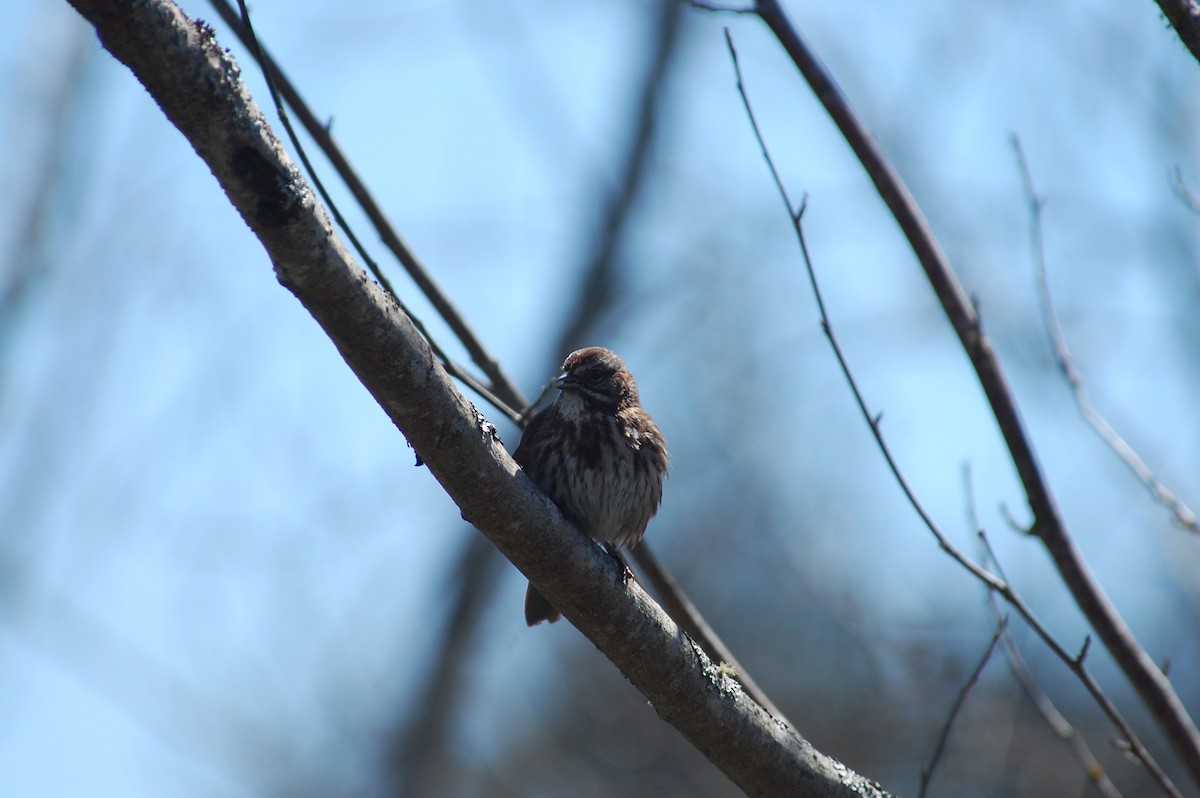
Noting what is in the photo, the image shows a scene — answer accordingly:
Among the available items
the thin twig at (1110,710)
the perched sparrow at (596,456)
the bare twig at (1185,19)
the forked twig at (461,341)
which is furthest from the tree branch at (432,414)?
the bare twig at (1185,19)

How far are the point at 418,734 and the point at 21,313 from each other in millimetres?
5374

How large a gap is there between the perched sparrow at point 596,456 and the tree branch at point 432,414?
4.06 feet

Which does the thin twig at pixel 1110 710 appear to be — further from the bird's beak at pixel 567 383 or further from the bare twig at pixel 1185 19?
the bird's beak at pixel 567 383

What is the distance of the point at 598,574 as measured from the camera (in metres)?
3.04

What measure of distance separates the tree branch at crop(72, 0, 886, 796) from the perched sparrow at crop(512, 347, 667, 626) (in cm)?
124

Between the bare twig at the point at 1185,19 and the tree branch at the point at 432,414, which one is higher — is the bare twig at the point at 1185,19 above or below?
above

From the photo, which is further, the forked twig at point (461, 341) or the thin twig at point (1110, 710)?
the forked twig at point (461, 341)

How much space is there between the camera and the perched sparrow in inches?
177

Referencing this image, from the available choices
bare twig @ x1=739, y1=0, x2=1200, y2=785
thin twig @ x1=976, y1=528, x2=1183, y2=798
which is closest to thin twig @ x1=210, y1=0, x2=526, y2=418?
bare twig @ x1=739, y1=0, x2=1200, y2=785

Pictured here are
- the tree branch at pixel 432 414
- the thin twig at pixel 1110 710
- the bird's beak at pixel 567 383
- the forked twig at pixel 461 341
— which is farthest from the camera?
the bird's beak at pixel 567 383

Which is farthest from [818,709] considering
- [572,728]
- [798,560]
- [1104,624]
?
[1104,624]

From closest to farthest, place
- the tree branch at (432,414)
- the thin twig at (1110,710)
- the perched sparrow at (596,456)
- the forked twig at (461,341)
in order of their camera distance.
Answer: the tree branch at (432,414)
the thin twig at (1110,710)
the forked twig at (461,341)
the perched sparrow at (596,456)

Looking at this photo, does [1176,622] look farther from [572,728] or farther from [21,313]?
[21,313]

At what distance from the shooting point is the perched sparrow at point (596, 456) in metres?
4.48
